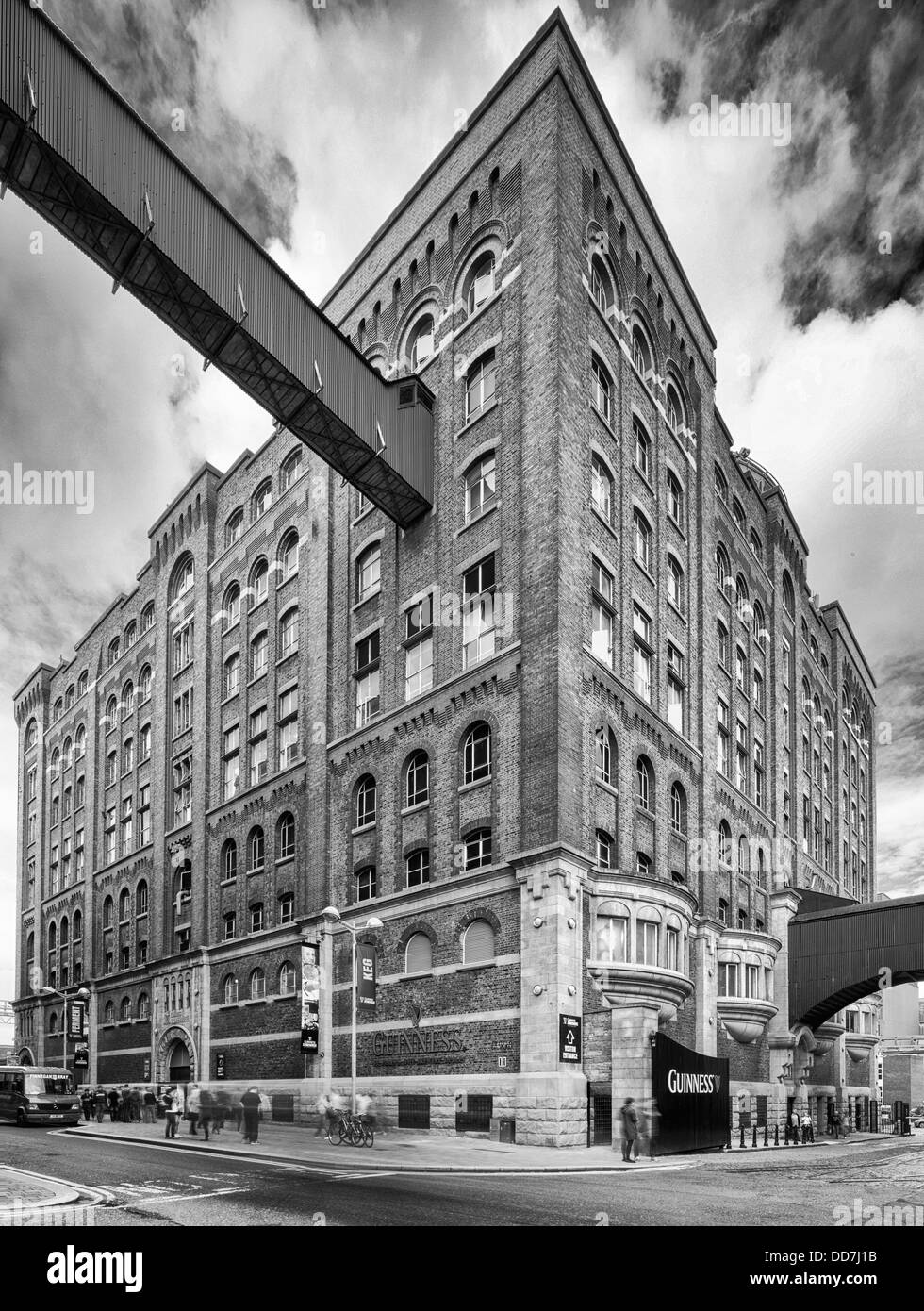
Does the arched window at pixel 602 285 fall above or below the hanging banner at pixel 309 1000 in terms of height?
above

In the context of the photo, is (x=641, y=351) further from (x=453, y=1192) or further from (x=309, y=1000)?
(x=453, y=1192)

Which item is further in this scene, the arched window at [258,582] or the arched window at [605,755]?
the arched window at [258,582]

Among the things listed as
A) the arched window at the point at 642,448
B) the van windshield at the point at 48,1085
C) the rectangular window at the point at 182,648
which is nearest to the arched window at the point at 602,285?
the arched window at the point at 642,448

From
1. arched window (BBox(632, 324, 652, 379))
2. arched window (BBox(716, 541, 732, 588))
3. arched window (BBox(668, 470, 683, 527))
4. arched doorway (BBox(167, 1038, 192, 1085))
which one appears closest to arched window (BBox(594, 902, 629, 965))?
arched window (BBox(668, 470, 683, 527))

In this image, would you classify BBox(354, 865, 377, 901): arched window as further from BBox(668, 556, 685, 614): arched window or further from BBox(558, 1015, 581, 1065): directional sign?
BBox(668, 556, 685, 614): arched window

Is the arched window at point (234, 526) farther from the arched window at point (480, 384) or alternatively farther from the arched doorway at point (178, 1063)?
the arched doorway at point (178, 1063)

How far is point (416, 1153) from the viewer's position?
85.8 feet

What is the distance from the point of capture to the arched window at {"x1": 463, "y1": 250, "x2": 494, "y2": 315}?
39.8 m

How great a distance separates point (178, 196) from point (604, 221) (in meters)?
17.7

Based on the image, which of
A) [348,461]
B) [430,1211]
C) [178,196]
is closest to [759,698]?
[348,461]

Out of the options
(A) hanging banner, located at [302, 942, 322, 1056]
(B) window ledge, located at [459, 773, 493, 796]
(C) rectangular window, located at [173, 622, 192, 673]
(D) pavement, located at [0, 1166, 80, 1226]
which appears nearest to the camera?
(D) pavement, located at [0, 1166, 80, 1226]

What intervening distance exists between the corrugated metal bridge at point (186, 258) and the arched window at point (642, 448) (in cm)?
859

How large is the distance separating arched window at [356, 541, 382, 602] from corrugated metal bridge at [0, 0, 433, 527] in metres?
3.49

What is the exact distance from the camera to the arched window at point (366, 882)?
131 feet
